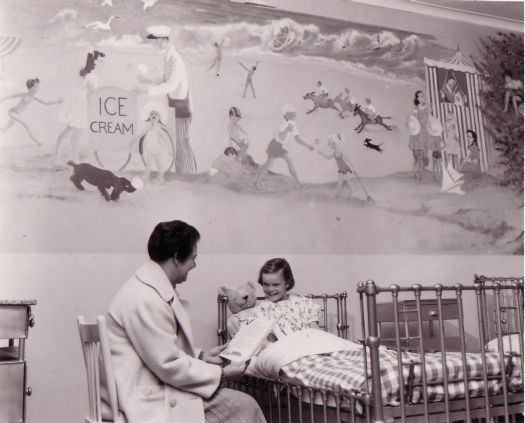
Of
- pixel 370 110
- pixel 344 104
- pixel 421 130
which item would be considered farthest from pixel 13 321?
pixel 421 130

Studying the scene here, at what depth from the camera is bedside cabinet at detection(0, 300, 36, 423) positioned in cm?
327

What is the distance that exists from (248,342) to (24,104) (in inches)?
95.8

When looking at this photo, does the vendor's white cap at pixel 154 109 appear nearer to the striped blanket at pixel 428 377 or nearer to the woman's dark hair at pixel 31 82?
the woman's dark hair at pixel 31 82

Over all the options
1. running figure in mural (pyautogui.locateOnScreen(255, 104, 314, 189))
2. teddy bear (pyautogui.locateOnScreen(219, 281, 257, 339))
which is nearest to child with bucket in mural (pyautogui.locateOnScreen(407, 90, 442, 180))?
running figure in mural (pyautogui.locateOnScreen(255, 104, 314, 189))

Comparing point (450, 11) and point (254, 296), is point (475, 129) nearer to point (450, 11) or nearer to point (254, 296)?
point (450, 11)

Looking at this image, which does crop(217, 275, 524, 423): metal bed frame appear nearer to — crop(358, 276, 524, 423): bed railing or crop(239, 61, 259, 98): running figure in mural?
crop(358, 276, 524, 423): bed railing

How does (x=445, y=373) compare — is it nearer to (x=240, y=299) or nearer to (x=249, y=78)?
(x=240, y=299)

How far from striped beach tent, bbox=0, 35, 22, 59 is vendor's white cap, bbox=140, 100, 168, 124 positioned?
3.22ft

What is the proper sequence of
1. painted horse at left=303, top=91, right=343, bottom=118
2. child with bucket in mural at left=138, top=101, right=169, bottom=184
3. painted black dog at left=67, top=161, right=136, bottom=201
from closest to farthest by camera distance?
painted black dog at left=67, top=161, right=136, bottom=201
child with bucket in mural at left=138, top=101, right=169, bottom=184
painted horse at left=303, top=91, right=343, bottom=118

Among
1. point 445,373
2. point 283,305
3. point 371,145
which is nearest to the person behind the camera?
point 445,373

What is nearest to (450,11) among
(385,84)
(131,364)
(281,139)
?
(385,84)

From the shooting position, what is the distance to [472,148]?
591 centimetres

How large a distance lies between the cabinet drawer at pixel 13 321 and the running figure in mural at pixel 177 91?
5.80 feet

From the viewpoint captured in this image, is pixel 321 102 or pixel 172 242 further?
pixel 321 102
